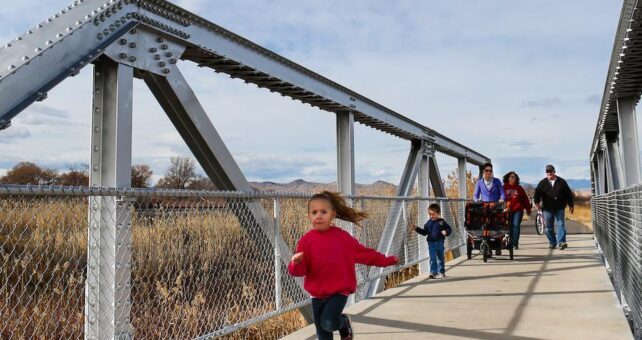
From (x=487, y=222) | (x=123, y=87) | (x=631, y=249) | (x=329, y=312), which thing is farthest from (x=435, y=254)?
(x=123, y=87)

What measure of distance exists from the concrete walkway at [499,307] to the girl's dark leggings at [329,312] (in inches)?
43.1

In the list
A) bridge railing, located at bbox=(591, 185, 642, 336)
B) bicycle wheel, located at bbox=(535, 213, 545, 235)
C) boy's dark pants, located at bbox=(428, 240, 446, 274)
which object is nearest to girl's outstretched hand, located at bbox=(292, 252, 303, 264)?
bridge railing, located at bbox=(591, 185, 642, 336)

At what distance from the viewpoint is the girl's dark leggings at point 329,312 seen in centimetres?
390

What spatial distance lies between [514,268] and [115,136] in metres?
7.16

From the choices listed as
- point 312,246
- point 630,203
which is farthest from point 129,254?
point 630,203

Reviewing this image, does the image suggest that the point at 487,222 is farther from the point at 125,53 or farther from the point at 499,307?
the point at 125,53

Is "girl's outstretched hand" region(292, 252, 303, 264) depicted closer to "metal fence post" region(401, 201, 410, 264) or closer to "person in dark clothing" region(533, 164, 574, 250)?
"metal fence post" region(401, 201, 410, 264)

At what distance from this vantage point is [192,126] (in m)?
5.15

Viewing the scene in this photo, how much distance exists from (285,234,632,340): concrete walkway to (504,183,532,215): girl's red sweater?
2.19 m

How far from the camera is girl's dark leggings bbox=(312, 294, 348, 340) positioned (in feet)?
12.8

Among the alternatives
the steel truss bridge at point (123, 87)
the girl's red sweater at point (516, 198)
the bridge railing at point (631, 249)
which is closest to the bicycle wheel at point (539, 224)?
the girl's red sweater at point (516, 198)

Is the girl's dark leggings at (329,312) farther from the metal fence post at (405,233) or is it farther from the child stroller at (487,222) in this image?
the child stroller at (487,222)

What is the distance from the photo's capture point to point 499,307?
623cm

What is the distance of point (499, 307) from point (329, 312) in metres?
3.00
